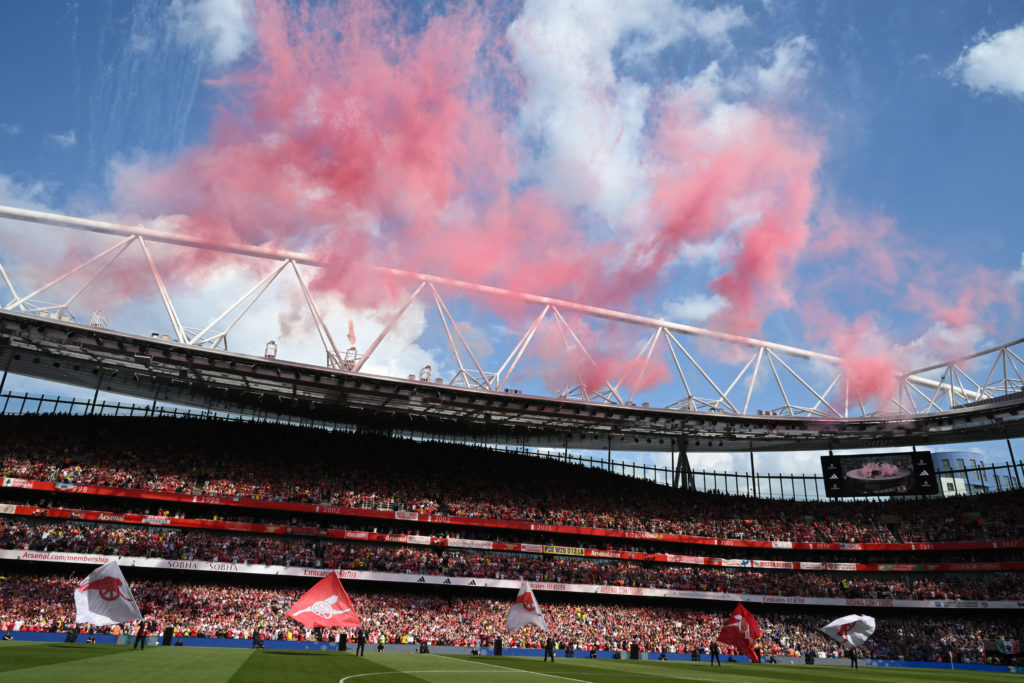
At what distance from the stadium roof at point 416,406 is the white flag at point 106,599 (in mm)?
20221

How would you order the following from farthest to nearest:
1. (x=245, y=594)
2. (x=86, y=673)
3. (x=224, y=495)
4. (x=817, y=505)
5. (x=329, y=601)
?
(x=817, y=505)
(x=224, y=495)
(x=245, y=594)
(x=329, y=601)
(x=86, y=673)

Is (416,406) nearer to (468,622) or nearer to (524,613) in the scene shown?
(468,622)

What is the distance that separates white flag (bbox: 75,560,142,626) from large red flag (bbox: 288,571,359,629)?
5826mm

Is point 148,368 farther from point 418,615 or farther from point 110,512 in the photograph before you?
point 418,615

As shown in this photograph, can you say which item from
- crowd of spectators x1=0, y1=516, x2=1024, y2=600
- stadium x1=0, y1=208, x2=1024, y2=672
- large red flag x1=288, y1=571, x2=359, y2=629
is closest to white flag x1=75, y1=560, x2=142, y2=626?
large red flag x1=288, y1=571, x2=359, y2=629

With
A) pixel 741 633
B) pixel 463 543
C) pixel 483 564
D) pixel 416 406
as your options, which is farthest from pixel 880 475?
pixel 416 406

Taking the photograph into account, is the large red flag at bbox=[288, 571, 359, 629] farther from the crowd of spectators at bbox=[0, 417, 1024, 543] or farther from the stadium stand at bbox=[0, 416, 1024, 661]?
the crowd of spectators at bbox=[0, 417, 1024, 543]

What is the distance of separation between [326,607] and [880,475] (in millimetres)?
60924

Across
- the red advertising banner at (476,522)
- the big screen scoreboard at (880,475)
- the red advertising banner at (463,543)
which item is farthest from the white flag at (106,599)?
the big screen scoreboard at (880,475)

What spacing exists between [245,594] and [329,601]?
2321cm

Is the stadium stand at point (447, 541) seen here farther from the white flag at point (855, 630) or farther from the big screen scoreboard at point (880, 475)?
the white flag at point (855, 630)

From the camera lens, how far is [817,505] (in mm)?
68250

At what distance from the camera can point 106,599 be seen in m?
24.4

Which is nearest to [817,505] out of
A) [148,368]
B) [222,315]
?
[222,315]
